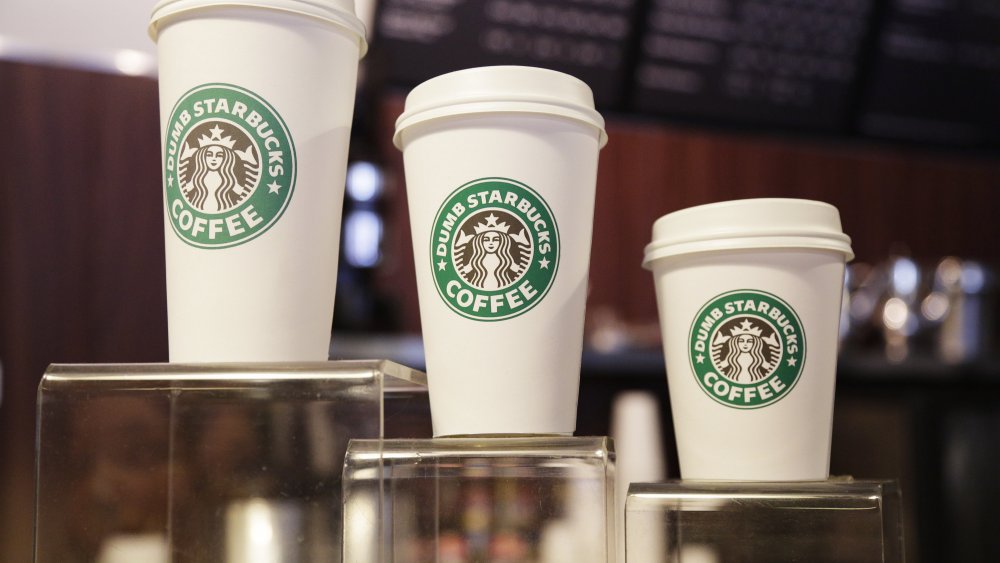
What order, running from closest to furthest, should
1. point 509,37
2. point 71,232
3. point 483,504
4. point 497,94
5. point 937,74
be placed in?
point 483,504, point 497,94, point 71,232, point 509,37, point 937,74

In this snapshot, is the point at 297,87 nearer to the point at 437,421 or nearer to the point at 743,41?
the point at 437,421

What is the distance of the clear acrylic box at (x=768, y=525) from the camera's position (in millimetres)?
721

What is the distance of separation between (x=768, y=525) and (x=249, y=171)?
0.47 metres

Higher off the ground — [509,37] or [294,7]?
[509,37]

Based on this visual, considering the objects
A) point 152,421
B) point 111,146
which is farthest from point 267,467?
point 111,146

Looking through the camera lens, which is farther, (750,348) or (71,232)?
(71,232)

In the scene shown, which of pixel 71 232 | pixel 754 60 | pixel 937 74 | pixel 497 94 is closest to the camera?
pixel 497 94

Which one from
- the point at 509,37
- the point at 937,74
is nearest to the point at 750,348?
the point at 509,37

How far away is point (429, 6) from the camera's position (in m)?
2.60

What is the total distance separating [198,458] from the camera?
67 cm

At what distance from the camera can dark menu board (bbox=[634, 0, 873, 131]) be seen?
9.15ft

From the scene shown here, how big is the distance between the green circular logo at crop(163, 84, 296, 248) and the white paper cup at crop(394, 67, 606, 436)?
0.36 ft

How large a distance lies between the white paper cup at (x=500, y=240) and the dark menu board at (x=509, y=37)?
5.85 ft

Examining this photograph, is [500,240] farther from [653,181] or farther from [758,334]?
[653,181]
